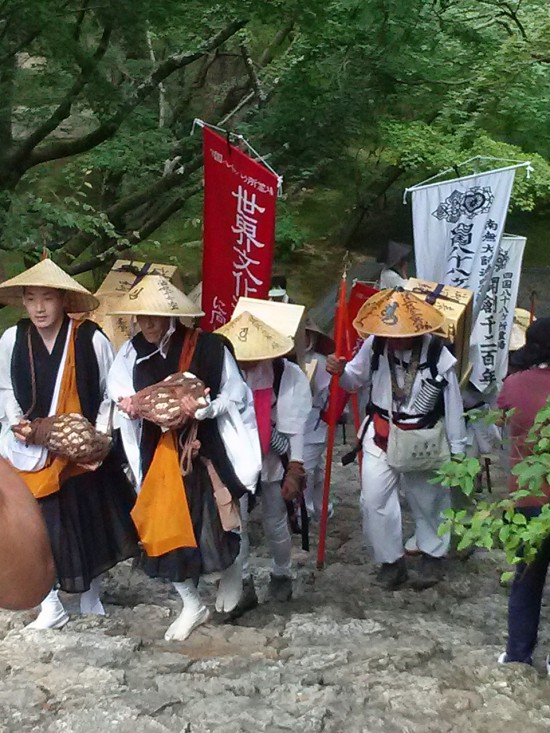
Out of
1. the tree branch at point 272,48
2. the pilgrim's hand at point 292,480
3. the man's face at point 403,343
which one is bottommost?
the pilgrim's hand at point 292,480

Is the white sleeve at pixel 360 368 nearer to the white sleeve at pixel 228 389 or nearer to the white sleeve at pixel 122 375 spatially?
the white sleeve at pixel 228 389

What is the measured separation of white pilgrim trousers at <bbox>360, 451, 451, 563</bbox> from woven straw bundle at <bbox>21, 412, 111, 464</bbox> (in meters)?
2.06

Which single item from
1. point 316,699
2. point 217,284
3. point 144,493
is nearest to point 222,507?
point 144,493

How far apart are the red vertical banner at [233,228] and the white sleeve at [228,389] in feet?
7.03

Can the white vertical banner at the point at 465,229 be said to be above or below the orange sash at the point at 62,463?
above

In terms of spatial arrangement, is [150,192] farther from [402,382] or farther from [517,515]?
[517,515]

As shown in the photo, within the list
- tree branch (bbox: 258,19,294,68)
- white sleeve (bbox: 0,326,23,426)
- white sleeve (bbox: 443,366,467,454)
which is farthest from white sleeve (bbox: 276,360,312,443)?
tree branch (bbox: 258,19,294,68)

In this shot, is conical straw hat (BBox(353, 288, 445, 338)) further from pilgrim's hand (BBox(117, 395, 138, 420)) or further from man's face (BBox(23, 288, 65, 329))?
man's face (BBox(23, 288, 65, 329))

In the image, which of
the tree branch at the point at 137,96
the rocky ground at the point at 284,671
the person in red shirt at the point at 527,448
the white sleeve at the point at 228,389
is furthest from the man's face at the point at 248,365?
the tree branch at the point at 137,96

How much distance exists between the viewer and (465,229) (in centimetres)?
773

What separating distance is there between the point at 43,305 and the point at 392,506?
9.05ft

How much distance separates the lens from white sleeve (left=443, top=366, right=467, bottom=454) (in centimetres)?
605

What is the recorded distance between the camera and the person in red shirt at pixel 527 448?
4.25 metres

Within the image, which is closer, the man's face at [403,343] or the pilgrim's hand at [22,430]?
the pilgrim's hand at [22,430]
